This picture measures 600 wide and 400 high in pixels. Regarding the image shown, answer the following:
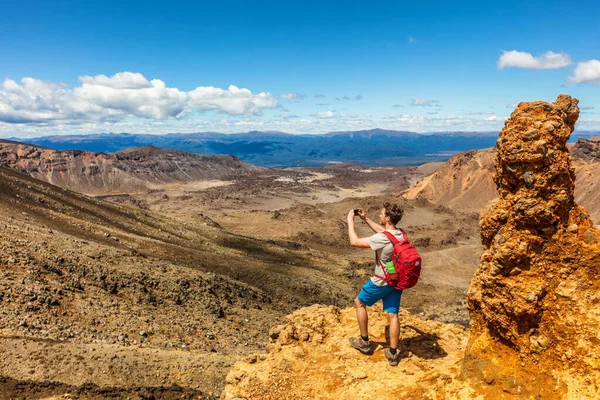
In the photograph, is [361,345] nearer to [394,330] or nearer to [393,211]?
[394,330]

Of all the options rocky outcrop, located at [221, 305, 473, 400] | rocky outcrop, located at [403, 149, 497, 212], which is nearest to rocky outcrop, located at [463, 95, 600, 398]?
rocky outcrop, located at [221, 305, 473, 400]

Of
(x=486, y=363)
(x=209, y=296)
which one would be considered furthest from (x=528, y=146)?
(x=209, y=296)

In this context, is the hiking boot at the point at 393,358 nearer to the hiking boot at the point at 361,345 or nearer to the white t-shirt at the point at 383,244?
the hiking boot at the point at 361,345

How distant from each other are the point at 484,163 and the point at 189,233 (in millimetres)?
56751

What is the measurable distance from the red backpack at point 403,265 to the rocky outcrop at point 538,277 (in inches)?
31.6

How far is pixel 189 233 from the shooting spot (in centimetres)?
2775

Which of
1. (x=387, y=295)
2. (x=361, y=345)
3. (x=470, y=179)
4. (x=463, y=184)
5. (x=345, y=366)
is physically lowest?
(x=463, y=184)

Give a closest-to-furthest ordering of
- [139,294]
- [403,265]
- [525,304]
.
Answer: [525,304]
[403,265]
[139,294]

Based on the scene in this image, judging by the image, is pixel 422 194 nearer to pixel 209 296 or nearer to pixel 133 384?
pixel 209 296

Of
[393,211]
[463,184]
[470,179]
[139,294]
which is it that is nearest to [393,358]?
[393,211]

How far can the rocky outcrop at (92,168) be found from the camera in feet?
346

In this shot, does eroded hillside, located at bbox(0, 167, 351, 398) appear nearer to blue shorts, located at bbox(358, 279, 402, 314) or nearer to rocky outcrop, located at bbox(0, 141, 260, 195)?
blue shorts, located at bbox(358, 279, 402, 314)

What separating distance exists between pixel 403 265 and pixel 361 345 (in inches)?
60.6

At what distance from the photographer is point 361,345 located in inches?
230
